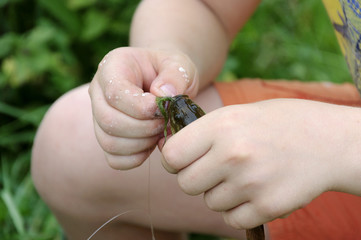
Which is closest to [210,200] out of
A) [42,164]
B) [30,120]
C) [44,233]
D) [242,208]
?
[242,208]

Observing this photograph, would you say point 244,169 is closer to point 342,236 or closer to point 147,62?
point 147,62

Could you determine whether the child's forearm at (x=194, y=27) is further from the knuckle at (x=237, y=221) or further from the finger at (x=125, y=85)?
the knuckle at (x=237, y=221)

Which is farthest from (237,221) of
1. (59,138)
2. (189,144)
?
(59,138)

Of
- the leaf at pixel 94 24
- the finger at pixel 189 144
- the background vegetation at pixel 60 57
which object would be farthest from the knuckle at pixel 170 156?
the leaf at pixel 94 24

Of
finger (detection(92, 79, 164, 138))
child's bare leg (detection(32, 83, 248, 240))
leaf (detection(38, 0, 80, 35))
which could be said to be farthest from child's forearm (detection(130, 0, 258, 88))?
leaf (detection(38, 0, 80, 35))

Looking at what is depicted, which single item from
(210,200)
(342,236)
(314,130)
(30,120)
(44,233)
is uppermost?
(314,130)

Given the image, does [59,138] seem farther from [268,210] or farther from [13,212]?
[268,210]
